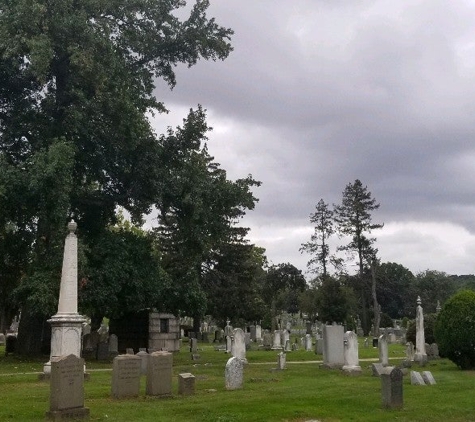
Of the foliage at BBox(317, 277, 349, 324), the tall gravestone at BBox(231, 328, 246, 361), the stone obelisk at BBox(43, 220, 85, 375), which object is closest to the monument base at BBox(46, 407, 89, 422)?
the stone obelisk at BBox(43, 220, 85, 375)

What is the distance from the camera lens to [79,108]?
79.8 feet

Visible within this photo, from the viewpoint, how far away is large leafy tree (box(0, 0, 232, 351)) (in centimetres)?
2231

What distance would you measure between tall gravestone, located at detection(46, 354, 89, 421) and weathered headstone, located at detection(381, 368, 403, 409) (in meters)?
5.72

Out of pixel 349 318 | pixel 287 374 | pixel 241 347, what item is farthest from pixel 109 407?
pixel 349 318

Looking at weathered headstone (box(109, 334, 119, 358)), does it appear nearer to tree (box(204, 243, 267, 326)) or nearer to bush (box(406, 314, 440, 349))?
bush (box(406, 314, 440, 349))

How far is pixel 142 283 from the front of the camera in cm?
2548

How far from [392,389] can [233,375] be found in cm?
427

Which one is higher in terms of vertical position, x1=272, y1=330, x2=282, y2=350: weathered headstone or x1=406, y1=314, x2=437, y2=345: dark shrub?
x1=406, y1=314, x2=437, y2=345: dark shrub

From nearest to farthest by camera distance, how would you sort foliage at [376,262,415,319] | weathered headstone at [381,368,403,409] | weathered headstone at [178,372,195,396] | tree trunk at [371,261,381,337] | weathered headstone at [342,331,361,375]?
1. weathered headstone at [381,368,403,409]
2. weathered headstone at [178,372,195,396]
3. weathered headstone at [342,331,361,375]
4. tree trunk at [371,261,381,337]
5. foliage at [376,262,415,319]

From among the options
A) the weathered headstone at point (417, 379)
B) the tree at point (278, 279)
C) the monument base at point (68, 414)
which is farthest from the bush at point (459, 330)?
the tree at point (278, 279)

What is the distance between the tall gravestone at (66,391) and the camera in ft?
35.4

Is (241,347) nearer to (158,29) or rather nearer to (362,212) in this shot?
(158,29)

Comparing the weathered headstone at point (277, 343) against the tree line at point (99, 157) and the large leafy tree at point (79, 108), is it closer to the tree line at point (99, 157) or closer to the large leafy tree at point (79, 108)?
the tree line at point (99, 157)

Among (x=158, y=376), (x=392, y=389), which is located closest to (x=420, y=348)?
(x=392, y=389)
